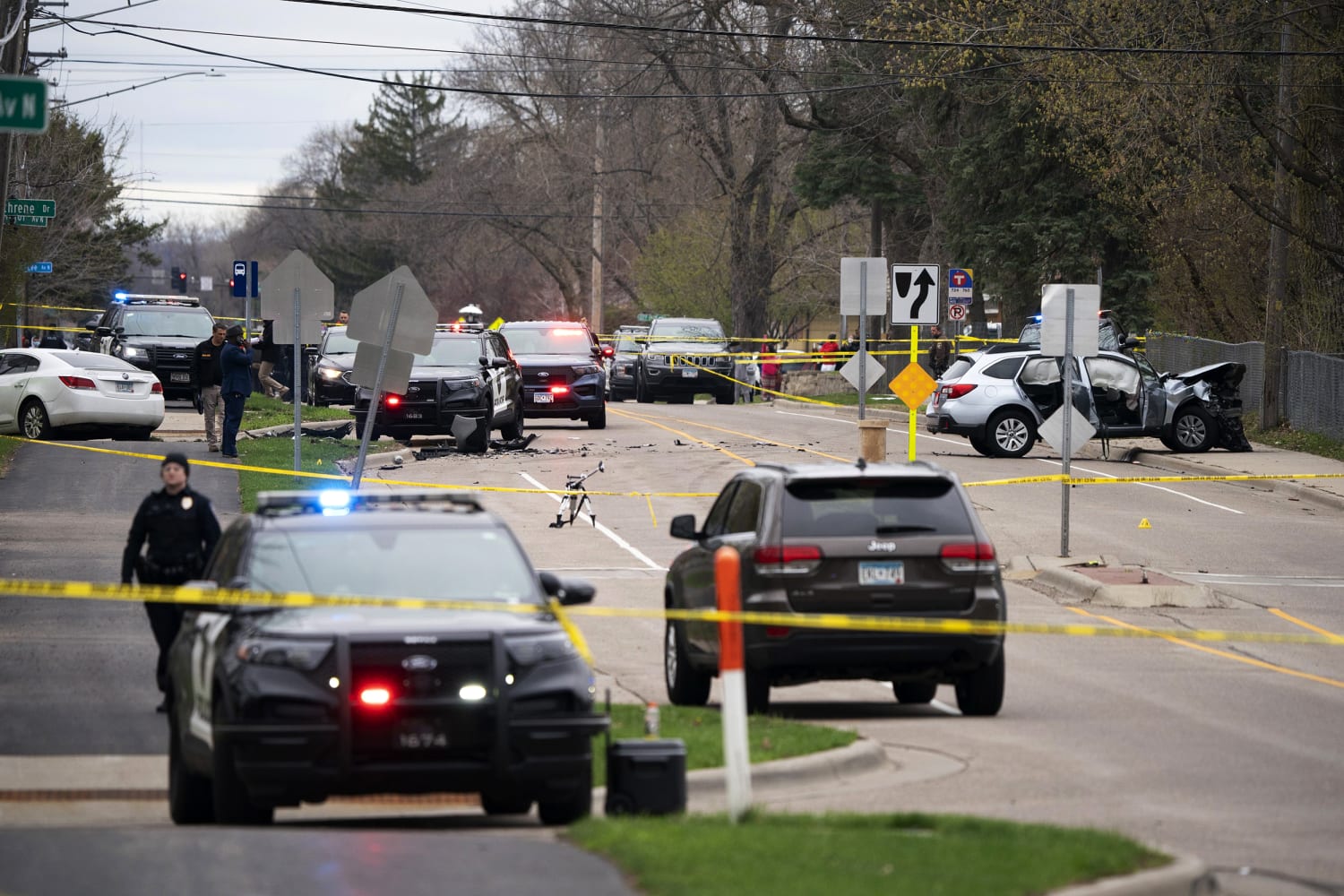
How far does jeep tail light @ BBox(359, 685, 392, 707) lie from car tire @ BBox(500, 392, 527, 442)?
79.4 ft

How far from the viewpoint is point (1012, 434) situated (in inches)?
1259

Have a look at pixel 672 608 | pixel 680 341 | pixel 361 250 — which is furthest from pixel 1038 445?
pixel 361 250

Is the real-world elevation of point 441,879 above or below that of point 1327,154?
below

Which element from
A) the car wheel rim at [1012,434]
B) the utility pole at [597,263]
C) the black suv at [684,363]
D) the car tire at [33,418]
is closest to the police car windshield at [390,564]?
the car tire at [33,418]

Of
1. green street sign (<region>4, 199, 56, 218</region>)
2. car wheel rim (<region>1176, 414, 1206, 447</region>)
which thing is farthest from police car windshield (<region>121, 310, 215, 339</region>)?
car wheel rim (<region>1176, 414, 1206, 447</region>)

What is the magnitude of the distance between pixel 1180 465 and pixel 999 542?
968cm

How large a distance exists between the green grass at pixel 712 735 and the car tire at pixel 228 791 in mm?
2029

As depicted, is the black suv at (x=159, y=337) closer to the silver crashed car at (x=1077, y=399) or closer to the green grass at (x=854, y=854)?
the silver crashed car at (x=1077, y=399)

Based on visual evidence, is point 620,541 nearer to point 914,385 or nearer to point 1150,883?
point 914,385

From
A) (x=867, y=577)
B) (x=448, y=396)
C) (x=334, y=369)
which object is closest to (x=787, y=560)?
(x=867, y=577)

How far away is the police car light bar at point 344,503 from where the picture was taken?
9812mm

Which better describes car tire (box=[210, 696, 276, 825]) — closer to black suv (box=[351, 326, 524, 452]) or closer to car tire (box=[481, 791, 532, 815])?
car tire (box=[481, 791, 532, 815])

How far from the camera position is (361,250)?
11000cm

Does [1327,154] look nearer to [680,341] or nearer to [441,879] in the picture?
[680,341]
